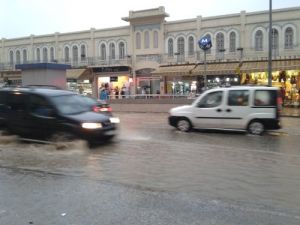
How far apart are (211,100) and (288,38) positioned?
23.0 metres

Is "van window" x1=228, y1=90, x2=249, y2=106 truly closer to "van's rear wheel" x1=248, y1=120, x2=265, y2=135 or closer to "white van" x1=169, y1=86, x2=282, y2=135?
"white van" x1=169, y1=86, x2=282, y2=135

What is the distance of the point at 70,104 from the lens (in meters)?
12.0

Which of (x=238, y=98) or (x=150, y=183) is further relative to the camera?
(x=238, y=98)

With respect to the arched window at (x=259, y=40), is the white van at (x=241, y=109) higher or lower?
lower

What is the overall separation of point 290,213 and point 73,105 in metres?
7.67

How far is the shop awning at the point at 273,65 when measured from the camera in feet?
100

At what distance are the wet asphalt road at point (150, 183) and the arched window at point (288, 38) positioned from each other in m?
24.8

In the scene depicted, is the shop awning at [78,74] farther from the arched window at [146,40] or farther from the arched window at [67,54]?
the arched window at [146,40]

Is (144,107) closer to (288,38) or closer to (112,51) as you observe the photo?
(288,38)

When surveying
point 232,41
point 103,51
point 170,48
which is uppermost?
point 232,41

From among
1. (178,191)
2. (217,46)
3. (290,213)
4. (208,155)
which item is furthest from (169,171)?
(217,46)

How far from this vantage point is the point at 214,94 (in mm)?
15125

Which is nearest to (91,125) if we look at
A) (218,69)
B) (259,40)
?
(218,69)

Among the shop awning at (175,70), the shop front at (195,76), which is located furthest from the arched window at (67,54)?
the shop awning at (175,70)
